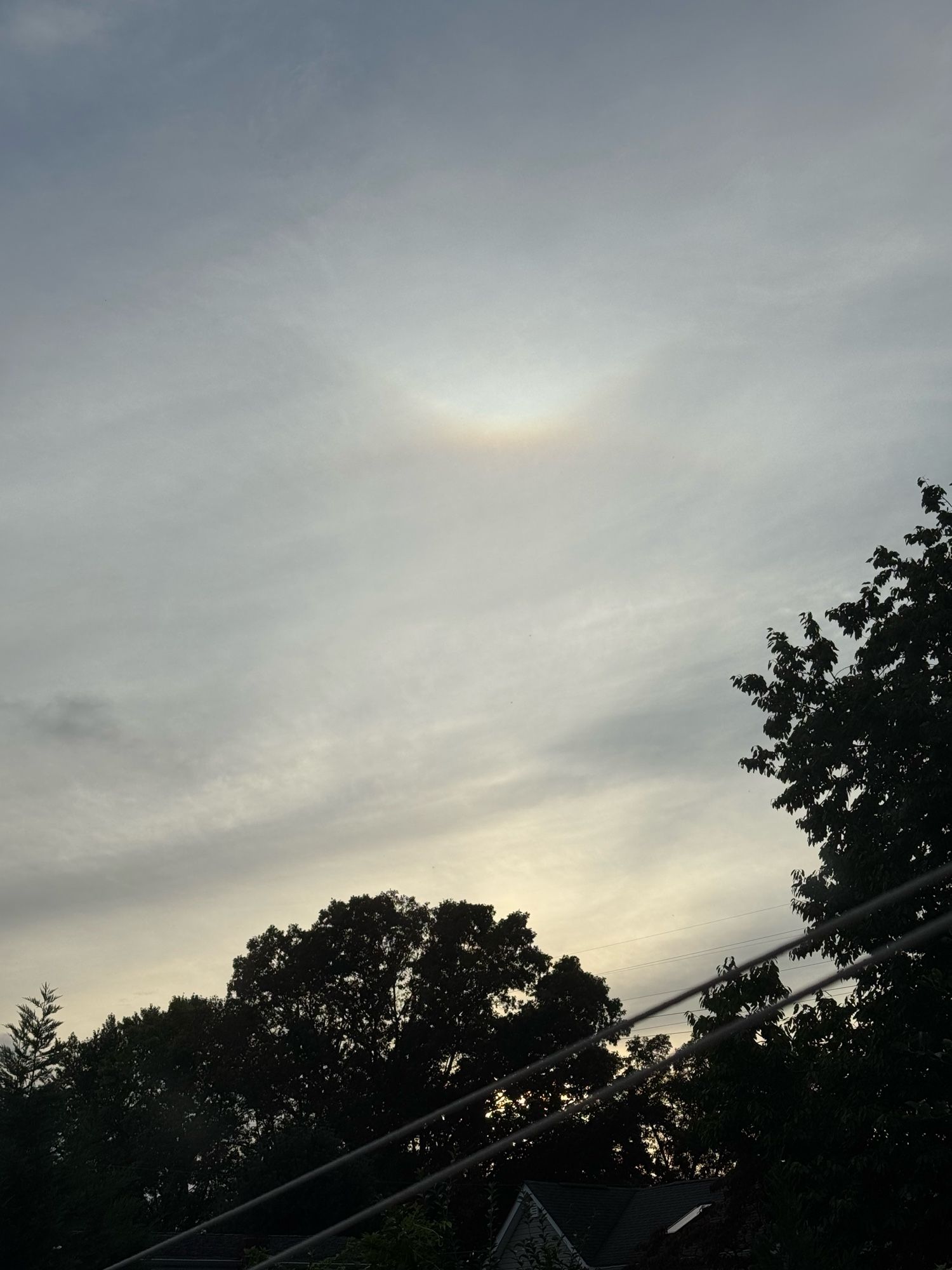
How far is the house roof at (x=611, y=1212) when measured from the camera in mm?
42969

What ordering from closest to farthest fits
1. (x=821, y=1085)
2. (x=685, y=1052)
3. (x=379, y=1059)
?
1. (x=685, y=1052)
2. (x=821, y=1085)
3. (x=379, y=1059)

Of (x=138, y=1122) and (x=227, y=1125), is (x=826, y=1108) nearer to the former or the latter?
(x=227, y=1125)

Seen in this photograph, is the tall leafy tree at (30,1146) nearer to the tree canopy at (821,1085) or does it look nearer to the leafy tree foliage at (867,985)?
the tree canopy at (821,1085)

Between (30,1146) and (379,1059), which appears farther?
(379,1059)

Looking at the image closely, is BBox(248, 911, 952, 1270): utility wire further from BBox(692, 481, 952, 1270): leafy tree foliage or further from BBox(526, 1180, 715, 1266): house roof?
BBox(526, 1180, 715, 1266): house roof

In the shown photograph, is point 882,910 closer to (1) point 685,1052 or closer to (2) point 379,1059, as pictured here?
(1) point 685,1052

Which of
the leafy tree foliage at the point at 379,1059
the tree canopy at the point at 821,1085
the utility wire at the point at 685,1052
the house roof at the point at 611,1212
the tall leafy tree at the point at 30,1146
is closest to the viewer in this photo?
the utility wire at the point at 685,1052

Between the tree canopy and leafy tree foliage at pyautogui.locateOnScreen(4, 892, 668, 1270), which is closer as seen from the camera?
the tree canopy

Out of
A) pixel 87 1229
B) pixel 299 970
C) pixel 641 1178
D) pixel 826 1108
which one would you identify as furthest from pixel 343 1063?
pixel 826 1108

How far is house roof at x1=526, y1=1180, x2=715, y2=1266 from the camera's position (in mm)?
42969

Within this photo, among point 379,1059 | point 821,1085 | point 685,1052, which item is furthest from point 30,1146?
point 379,1059

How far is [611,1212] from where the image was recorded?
46.3 meters

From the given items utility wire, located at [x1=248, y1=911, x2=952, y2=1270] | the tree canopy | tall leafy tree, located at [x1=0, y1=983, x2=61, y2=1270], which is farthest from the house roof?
utility wire, located at [x1=248, y1=911, x2=952, y2=1270]

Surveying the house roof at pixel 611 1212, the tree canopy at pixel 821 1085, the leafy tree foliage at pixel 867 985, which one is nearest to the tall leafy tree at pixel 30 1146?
the tree canopy at pixel 821 1085
